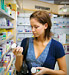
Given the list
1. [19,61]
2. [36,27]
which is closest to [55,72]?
[19,61]

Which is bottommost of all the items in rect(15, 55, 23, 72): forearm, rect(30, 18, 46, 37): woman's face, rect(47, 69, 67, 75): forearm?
rect(47, 69, 67, 75): forearm

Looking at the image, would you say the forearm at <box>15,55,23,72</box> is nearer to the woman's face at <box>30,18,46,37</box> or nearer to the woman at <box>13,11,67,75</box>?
the woman at <box>13,11,67,75</box>

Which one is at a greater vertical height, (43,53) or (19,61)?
(43,53)

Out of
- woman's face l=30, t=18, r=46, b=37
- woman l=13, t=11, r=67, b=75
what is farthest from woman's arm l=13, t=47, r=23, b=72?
woman's face l=30, t=18, r=46, b=37

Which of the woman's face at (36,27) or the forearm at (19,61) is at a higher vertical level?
the woman's face at (36,27)

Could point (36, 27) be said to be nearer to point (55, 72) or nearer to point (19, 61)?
point (19, 61)

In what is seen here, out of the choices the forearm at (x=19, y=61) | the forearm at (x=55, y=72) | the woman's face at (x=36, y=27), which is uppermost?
the woman's face at (x=36, y=27)

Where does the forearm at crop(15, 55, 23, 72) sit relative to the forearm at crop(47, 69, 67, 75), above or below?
above

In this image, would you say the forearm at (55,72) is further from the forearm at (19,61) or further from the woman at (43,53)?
the forearm at (19,61)

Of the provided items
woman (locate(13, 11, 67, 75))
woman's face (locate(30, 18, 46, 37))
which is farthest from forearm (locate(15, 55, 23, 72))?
woman's face (locate(30, 18, 46, 37))

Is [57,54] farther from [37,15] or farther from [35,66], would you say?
[37,15]

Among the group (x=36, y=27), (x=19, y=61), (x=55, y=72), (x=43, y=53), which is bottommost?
(x=55, y=72)

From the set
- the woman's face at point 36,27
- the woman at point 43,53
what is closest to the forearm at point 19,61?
the woman at point 43,53

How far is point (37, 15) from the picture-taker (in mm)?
1374
